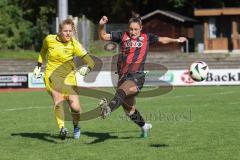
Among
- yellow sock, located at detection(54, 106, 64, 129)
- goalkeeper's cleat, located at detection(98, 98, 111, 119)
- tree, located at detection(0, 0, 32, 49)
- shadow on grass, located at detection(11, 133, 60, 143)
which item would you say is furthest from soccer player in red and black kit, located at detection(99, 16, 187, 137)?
tree, located at detection(0, 0, 32, 49)

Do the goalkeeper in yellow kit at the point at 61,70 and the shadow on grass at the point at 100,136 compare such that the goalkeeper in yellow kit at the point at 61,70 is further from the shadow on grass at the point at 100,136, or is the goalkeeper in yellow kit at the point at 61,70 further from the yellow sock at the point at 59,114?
the shadow on grass at the point at 100,136

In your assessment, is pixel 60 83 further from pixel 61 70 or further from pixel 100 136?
pixel 100 136

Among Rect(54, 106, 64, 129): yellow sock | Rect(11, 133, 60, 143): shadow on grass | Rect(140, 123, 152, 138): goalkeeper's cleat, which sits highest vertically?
Rect(54, 106, 64, 129): yellow sock

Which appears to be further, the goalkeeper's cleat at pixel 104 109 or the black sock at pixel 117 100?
the black sock at pixel 117 100

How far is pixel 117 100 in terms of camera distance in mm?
9672

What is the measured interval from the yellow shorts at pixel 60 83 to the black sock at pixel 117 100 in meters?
1.04

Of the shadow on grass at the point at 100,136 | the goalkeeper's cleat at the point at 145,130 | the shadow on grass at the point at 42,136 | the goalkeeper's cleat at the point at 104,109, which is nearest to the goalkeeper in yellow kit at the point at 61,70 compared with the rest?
the shadow on grass at the point at 42,136

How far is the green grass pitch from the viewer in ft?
28.8

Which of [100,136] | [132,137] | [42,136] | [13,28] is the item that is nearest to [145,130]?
[132,137]

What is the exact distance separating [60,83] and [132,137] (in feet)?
5.32

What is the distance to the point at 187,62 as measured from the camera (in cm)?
3628

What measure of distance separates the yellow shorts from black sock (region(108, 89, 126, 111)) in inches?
41.1

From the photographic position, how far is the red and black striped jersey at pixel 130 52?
33.6 ft

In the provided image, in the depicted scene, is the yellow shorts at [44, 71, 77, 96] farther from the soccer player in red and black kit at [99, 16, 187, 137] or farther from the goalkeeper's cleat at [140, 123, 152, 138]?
the goalkeeper's cleat at [140, 123, 152, 138]
